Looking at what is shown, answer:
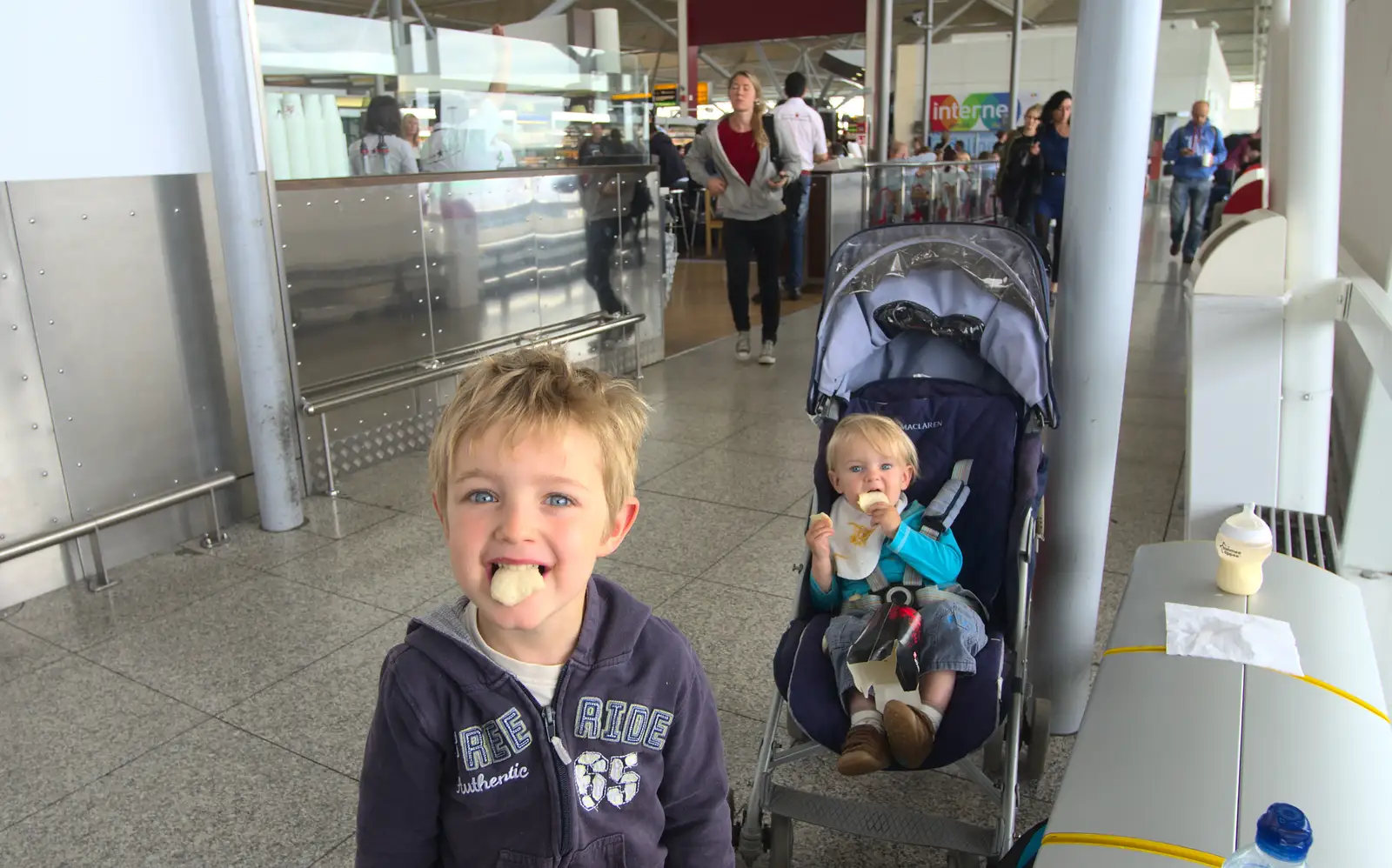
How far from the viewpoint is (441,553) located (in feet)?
13.4

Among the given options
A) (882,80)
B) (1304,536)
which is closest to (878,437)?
(1304,536)

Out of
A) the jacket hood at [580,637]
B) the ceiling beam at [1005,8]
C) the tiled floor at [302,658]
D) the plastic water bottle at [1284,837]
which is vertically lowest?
the tiled floor at [302,658]

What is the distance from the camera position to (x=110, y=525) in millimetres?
3879

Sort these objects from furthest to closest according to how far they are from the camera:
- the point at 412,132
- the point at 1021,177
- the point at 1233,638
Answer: the point at 1021,177 → the point at 412,132 → the point at 1233,638

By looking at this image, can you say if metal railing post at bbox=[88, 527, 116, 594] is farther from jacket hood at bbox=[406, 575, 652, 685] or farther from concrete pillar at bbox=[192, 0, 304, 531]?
jacket hood at bbox=[406, 575, 652, 685]

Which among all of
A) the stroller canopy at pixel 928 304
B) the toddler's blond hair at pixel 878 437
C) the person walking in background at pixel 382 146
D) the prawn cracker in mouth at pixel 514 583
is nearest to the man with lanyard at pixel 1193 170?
the person walking in background at pixel 382 146

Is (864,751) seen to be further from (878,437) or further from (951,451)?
(951,451)

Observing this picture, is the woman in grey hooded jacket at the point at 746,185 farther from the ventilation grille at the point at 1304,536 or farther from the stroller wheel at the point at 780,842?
the stroller wheel at the point at 780,842

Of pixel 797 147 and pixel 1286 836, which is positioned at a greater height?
pixel 797 147

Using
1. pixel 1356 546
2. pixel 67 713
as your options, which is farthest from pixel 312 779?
pixel 1356 546

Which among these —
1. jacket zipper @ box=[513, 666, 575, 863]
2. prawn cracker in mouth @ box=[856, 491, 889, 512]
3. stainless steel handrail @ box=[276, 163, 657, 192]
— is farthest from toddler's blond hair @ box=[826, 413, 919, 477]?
stainless steel handrail @ box=[276, 163, 657, 192]

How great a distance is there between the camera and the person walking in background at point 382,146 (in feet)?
16.4

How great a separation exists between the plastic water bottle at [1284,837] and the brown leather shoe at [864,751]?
38.4 inches

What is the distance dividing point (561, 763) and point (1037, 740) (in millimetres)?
1658
